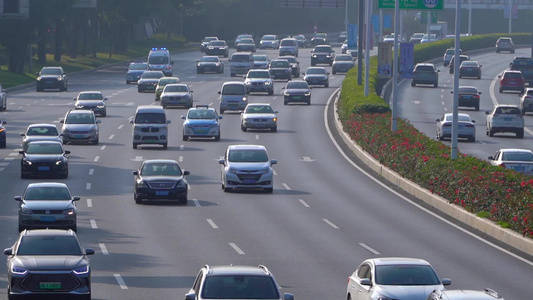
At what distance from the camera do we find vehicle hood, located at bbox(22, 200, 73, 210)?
1166 inches

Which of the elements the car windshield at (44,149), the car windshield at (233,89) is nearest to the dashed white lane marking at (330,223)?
the car windshield at (44,149)

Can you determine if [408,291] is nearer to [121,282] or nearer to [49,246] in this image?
[49,246]

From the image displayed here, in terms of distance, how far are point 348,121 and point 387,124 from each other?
499 centimetres

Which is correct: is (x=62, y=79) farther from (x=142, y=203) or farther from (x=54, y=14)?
(x=142, y=203)

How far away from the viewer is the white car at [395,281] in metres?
18.4

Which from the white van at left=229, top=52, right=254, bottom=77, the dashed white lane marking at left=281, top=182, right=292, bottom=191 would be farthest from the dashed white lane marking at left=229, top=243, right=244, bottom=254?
the white van at left=229, top=52, right=254, bottom=77

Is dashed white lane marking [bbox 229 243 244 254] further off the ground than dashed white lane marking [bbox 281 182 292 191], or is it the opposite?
dashed white lane marking [bbox 229 243 244 254]

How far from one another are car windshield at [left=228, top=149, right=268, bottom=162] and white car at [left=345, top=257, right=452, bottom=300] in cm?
2053

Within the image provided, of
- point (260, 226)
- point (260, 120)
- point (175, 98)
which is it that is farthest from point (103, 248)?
point (175, 98)

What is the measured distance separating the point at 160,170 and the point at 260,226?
607 cm

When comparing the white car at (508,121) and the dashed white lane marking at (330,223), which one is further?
the white car at (508,121)

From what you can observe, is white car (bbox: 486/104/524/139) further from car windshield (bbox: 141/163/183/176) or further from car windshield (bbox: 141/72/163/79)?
car windshield (bbox: 141/72/163/79)

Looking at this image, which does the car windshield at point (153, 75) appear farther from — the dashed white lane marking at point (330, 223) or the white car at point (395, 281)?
the white car at point (395, 281)

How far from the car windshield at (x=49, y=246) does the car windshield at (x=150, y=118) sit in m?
30.5
